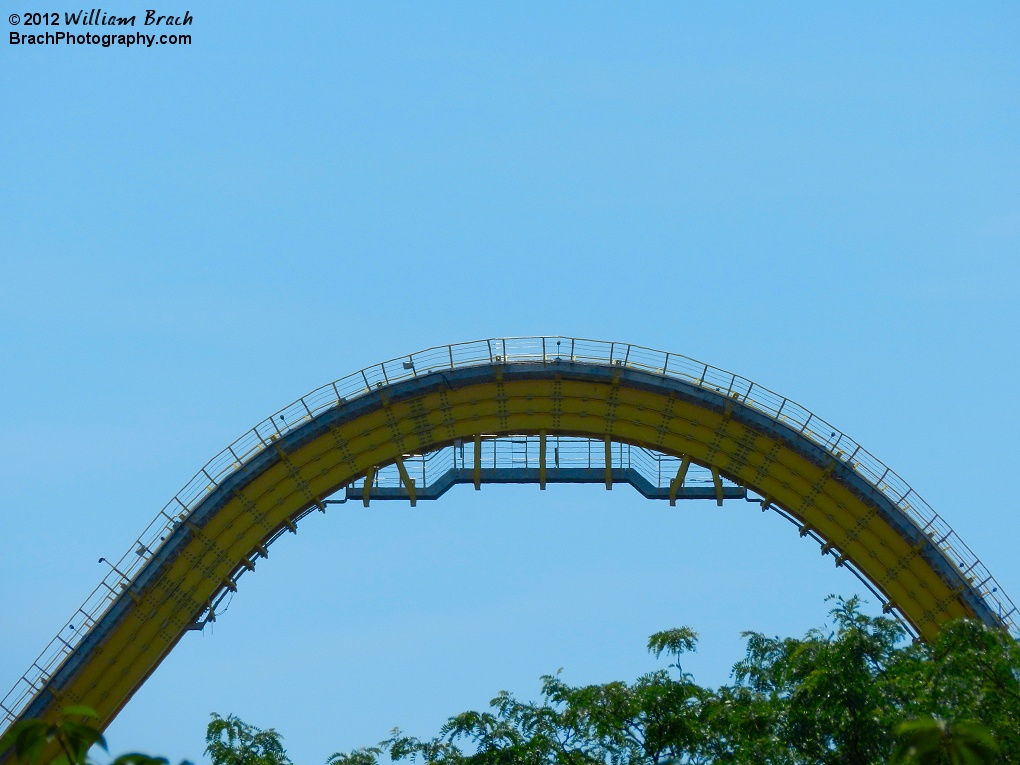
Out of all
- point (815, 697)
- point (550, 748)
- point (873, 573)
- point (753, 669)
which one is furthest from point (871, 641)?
point (873, 573)

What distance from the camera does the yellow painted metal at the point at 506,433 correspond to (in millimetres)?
46969

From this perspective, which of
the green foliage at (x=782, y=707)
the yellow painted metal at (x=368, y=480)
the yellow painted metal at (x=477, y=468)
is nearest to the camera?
the green foliage at (x=782, y=707)

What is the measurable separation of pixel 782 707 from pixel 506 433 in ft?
46.6

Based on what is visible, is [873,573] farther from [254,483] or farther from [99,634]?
[99,634]

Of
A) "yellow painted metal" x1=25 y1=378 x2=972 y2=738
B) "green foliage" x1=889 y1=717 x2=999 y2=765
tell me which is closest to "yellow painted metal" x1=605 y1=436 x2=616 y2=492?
"yellow painted metal" x1=25 y1=378 x2=972 y2=738

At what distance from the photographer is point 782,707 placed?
36.4 meters

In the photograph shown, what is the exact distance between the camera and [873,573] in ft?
154

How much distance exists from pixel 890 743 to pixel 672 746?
5853 mm

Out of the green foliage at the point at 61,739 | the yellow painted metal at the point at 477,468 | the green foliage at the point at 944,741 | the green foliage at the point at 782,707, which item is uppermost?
the yellow painted metal at the point at 477,468

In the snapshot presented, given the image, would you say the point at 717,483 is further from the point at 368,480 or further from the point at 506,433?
the point at 368,480

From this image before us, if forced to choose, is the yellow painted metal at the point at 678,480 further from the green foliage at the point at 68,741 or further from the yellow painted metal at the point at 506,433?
the green foliage at the point at 68,741

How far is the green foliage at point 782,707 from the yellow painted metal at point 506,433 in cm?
810

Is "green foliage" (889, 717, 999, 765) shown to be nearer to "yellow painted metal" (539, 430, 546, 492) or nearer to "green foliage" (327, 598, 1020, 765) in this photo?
"green foliage" (327, 598, 1020, 765)

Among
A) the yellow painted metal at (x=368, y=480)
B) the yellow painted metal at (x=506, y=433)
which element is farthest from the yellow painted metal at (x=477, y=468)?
the yellow painted metal at (x=368, y=480)
